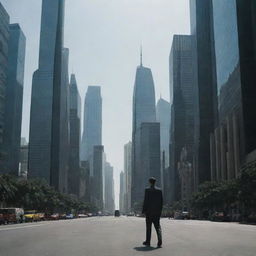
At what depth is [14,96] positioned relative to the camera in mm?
186750

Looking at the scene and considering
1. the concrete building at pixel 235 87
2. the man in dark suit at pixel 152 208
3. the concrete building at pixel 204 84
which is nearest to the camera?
the man in dark suit at pixel 152 208

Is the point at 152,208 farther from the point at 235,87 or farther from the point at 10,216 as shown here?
the point at 235,87

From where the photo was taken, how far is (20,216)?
190ft

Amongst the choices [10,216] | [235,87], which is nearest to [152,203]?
[10,216]

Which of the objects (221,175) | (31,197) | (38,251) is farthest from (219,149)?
(38,251)

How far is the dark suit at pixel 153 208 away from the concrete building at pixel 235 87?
79.0m

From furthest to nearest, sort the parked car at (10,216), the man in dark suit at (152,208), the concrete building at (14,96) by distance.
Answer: the concrete building at (14,96) < the parked car at (10,216) < the man in dark suit at (152,208)

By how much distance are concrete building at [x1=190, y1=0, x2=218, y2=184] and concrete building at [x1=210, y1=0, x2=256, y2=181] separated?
104 feet

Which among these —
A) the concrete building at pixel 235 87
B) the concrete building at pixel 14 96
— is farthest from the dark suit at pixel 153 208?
the concrete building at pixel 14 96

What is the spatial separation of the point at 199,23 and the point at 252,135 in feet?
277

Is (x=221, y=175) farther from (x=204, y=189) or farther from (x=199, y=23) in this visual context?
(x=199, y=23)

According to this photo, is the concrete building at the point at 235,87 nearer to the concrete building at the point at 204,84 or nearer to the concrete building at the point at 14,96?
the concrete building at the point at 204,84

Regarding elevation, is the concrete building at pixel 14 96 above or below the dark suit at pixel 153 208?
above

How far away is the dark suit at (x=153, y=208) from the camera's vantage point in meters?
12.8
